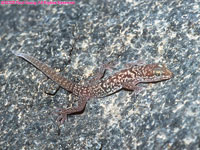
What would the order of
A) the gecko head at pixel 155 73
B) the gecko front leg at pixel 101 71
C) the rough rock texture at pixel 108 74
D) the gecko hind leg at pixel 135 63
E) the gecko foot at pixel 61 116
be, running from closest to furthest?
the rough rock texture at pixel 108 74, the gecko head at pixel 155 73, the gecko foot at pixel 61 116, the gecko hind leg at pixel 135 63, the gecko front leg at pixel 101 71

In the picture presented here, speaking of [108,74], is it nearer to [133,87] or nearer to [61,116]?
[133,87]

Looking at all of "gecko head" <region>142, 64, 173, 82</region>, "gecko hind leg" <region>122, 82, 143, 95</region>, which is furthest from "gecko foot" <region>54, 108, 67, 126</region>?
"gecko head" <region>142, 64, 173, 82</region>

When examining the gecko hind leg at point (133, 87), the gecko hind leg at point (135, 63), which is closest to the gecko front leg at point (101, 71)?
the gecko hind leg at point (135, 63)

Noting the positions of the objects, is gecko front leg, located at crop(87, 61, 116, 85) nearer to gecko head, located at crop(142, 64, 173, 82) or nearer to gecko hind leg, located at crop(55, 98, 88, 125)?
gecko hind leg, located at crop(55, 98, 88, 125)

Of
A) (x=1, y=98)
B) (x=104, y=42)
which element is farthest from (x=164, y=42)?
(x=1, y=98)

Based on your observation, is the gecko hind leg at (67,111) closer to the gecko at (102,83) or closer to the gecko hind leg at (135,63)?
the gecko at (102,83)

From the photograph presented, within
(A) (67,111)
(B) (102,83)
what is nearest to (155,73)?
(B) (102,83)

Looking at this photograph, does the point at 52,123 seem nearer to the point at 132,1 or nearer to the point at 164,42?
the point at 164,42
